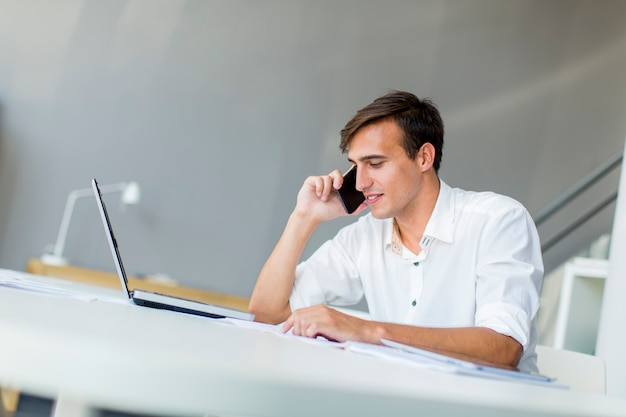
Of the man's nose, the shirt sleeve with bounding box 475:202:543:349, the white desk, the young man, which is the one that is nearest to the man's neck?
the young man

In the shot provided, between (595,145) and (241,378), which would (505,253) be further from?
(595,145)

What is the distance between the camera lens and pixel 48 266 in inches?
142

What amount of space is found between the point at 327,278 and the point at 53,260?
2301mm

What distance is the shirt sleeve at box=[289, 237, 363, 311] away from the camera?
1904 mm

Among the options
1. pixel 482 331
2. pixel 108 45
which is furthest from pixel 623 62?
pixel 482 331

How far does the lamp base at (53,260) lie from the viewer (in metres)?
3.70

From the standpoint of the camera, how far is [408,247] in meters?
1.89

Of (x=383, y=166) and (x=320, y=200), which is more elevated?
(x=383, y=166)

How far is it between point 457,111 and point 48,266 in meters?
2.63

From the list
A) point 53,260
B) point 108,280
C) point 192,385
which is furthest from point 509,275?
point 53,260

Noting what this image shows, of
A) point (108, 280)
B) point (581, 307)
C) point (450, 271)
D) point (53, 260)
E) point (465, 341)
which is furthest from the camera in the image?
point (53, 260)

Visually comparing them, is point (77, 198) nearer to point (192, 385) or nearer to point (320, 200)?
point (320, 200)

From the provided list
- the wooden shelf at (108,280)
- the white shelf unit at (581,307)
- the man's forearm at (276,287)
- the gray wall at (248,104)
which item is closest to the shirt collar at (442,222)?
the man's forearm at (276,287)

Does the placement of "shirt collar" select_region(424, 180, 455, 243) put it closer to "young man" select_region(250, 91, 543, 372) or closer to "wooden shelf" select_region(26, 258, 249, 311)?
"young man" select_region(250, 91, 543, 372)
